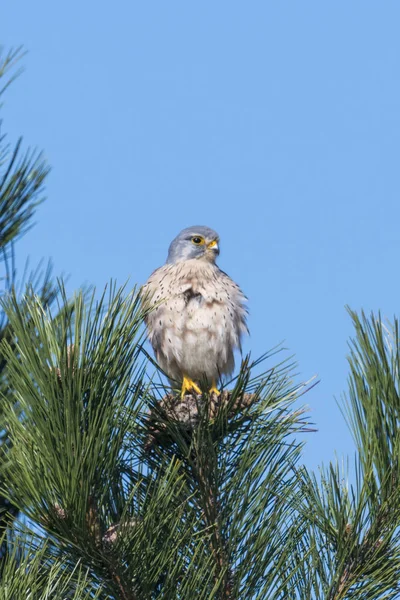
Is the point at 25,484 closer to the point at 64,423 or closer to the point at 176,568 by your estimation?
the point at 64,423

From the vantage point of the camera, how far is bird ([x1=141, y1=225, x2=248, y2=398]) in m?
5.18

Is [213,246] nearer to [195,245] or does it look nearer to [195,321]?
[195,245]

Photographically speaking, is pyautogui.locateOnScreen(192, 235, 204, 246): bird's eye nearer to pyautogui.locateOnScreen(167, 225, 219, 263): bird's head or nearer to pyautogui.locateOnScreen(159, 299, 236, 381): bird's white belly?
pyautogui.locateOnScreen(167, 225, 219, 263): bird's head

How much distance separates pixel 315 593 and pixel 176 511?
1.60 ft

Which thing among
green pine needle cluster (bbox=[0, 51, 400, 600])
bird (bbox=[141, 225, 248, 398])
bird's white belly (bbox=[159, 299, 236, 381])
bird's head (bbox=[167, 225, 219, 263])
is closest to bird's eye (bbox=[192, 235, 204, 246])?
bird's head (bbox=[167, 225, 219, 263])

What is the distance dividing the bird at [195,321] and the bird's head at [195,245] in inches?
7.8

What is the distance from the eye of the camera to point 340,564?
2.84m

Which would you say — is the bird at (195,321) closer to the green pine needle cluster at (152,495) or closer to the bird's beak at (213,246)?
the bird's beak at (213,246)

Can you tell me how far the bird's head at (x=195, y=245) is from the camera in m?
5.84

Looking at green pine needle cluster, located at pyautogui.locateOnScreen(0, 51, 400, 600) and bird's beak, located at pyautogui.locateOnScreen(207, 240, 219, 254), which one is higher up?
bird's beak, located at pyautogui.locateOnScreen(207, 240, 219, 254)

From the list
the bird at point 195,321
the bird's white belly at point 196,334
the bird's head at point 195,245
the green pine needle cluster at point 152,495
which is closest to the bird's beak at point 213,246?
the bird's head at point 195,245

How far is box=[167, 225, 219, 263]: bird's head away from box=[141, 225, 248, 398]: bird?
0.65 feet

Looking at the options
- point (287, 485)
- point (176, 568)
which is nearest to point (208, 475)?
point (287, 485)

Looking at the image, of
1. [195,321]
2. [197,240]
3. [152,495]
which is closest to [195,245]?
[197,240]
